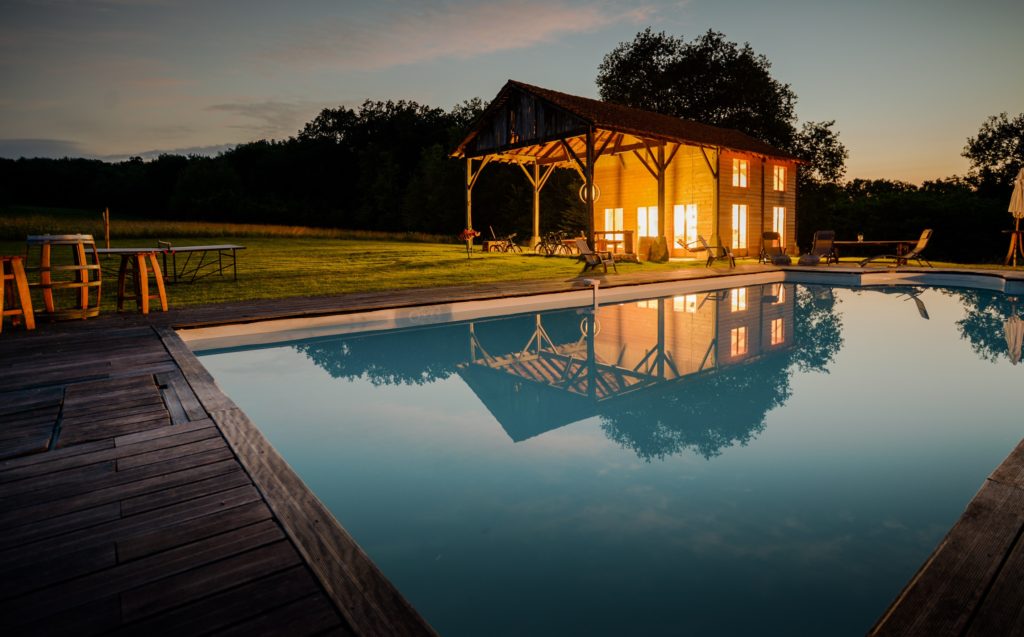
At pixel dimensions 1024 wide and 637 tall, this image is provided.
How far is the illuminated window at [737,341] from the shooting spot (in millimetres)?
6621

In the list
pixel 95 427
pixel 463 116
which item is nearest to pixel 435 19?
pixel 95 427

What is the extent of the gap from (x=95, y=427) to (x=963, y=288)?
15.5m

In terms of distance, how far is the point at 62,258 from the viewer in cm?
1402

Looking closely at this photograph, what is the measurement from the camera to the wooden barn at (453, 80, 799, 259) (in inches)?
622

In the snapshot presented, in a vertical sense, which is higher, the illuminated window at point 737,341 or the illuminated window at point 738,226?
the illuminated window at point 738,226

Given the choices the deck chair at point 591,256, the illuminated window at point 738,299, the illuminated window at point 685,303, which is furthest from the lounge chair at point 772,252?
the deck chair at point 591,256

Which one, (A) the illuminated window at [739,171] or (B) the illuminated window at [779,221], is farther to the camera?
(B) the illuminated window at [779,221]

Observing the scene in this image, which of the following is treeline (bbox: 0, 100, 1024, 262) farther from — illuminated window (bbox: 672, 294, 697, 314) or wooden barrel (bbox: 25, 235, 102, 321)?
wooden barrel (bbox: 25, 235, 102, 321)

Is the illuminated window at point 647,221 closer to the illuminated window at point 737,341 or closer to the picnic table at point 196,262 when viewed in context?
the illuminated window at point 737,341

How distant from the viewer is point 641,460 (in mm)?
3617

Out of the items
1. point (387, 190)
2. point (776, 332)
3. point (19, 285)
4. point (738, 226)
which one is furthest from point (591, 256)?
point (387, 190)

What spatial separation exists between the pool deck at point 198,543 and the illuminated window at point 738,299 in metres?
7.66

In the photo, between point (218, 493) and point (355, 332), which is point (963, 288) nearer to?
point (355, 332)

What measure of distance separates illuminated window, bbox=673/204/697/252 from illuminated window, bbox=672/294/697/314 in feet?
24.4
